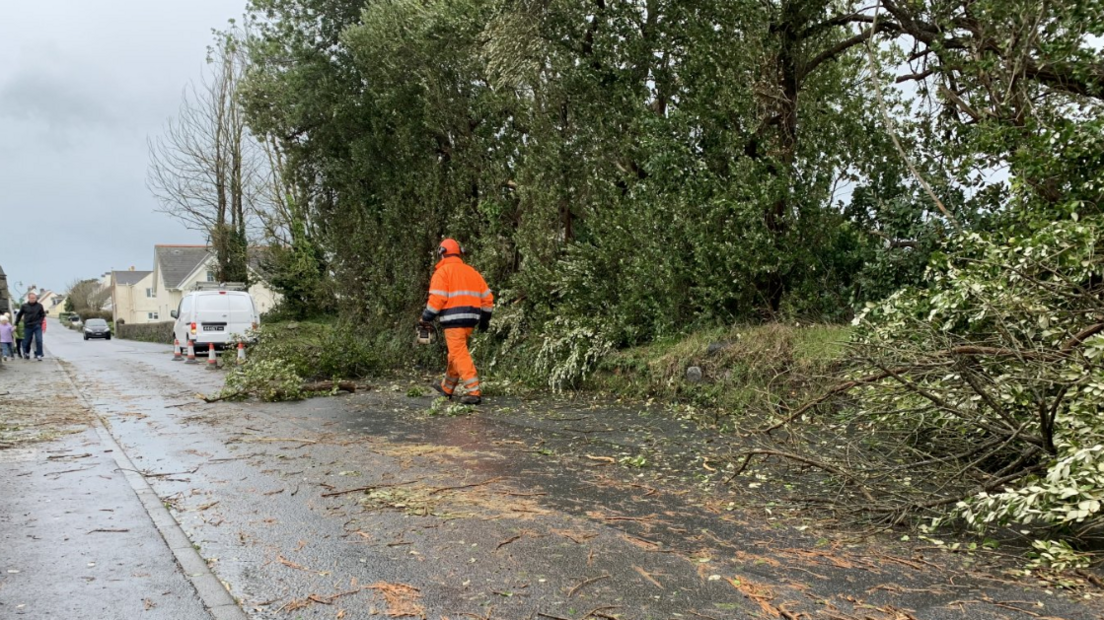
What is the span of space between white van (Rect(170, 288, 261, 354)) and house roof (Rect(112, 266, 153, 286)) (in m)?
85.2

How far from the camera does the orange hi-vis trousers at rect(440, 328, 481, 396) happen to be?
10023 mm

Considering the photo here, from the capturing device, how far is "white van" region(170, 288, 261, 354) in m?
21.4

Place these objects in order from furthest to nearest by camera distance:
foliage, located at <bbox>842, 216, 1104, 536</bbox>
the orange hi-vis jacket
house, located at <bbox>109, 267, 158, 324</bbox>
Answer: house, located at <bbox>109, 267, 158, 324</bbox> < the orange hi-vis jacket < foliage, located at <bbox>842, 216, 1104, 536</bbox>

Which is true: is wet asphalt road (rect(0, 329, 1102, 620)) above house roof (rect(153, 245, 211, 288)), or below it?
below

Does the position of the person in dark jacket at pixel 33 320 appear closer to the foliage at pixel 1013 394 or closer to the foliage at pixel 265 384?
Answer: the foliage at pixel 265 384

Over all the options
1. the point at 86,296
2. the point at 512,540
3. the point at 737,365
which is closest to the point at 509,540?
the point at 512,540

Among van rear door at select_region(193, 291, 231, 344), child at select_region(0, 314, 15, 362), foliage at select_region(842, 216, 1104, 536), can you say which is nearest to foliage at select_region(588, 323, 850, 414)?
foliage at select_region(842, 216, 1104, 536)

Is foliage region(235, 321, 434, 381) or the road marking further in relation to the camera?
foliage region(235, 321, 434, 381)

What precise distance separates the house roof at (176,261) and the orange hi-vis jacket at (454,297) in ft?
231

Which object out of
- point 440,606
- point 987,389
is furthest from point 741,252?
point 440,606

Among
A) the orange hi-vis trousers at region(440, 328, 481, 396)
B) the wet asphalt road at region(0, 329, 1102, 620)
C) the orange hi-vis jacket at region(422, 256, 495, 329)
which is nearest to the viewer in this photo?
the wet asphalt road at region(0, 329, 1102, 620)

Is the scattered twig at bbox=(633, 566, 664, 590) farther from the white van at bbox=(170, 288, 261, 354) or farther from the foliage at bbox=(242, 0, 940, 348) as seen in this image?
the white van at bbox=(170, 288, 261, 354)

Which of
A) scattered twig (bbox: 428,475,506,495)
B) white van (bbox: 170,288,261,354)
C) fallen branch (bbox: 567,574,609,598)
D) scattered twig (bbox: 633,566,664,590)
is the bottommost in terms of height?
scattered twig (bbox: 633,566,664,590)

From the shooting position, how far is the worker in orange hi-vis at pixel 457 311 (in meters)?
10.1
